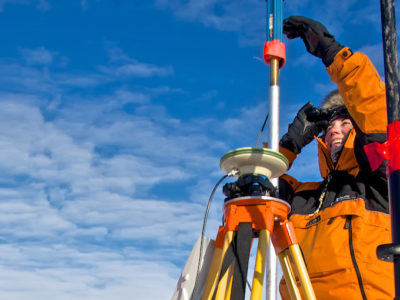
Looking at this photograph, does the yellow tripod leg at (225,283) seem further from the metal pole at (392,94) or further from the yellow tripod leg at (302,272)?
the metal pole at (392,94)

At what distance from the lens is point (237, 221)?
6.22 feet

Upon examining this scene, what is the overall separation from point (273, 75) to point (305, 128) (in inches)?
37.1

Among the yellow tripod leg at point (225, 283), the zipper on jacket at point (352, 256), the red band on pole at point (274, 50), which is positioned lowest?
the yellow tripod leg at point (225, 283)

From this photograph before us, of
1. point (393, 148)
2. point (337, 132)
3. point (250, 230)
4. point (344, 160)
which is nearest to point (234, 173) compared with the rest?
point (250, 230)

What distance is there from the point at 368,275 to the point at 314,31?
5.05 ft

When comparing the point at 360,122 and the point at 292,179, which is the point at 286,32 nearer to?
the point at 360,122

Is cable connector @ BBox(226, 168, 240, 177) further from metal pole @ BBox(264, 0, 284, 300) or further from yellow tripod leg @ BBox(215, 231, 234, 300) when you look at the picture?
metal pole @ BBox(264, 0, 284, 300)

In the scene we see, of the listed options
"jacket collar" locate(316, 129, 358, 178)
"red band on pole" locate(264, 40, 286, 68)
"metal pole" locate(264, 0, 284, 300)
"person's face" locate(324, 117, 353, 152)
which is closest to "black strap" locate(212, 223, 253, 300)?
"metal pole" locate(264, 0, 284, 300)

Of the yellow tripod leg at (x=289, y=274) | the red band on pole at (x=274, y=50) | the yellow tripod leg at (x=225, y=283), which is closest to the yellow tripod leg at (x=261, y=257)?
the yellow tripod leg at (x=225, y=283)

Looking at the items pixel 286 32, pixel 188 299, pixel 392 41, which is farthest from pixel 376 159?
pixel 286 32

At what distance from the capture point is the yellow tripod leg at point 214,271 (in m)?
1.87

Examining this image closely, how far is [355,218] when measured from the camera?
8.68 feet

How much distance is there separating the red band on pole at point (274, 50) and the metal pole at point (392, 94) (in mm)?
1346

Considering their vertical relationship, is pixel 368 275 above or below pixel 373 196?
below
